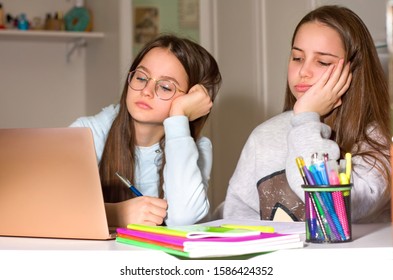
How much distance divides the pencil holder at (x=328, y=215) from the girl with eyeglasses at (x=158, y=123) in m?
0.54

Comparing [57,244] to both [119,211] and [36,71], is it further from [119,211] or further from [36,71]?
[36,71]

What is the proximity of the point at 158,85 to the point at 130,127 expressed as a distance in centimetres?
16

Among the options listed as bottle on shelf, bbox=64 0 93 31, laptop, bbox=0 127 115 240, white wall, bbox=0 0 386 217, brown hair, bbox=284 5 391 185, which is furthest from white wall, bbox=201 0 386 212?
laptop, bbox=0 127 115 240

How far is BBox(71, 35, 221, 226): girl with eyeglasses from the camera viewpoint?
1625mm

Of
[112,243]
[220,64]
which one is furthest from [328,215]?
[220,64]

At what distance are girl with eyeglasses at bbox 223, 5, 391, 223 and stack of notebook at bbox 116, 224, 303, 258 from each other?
0.52 m

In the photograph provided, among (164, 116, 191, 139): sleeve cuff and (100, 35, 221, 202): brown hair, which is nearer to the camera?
(164, 116, 191, 139): sleeve cuff

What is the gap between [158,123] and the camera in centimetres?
186

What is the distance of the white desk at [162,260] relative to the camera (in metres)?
0.97

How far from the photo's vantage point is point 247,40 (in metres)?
3.18

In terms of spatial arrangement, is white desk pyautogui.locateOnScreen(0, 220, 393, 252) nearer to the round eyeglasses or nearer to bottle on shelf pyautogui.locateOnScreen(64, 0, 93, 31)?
the round eyeglasses

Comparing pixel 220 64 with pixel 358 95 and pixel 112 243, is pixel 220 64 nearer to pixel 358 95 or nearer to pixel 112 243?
pixel 358 95

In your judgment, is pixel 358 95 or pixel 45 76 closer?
pixel 358 95

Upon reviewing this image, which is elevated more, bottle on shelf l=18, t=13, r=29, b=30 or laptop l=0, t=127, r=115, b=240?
bottle on shelf l=18, t=13, r=29, b=30
